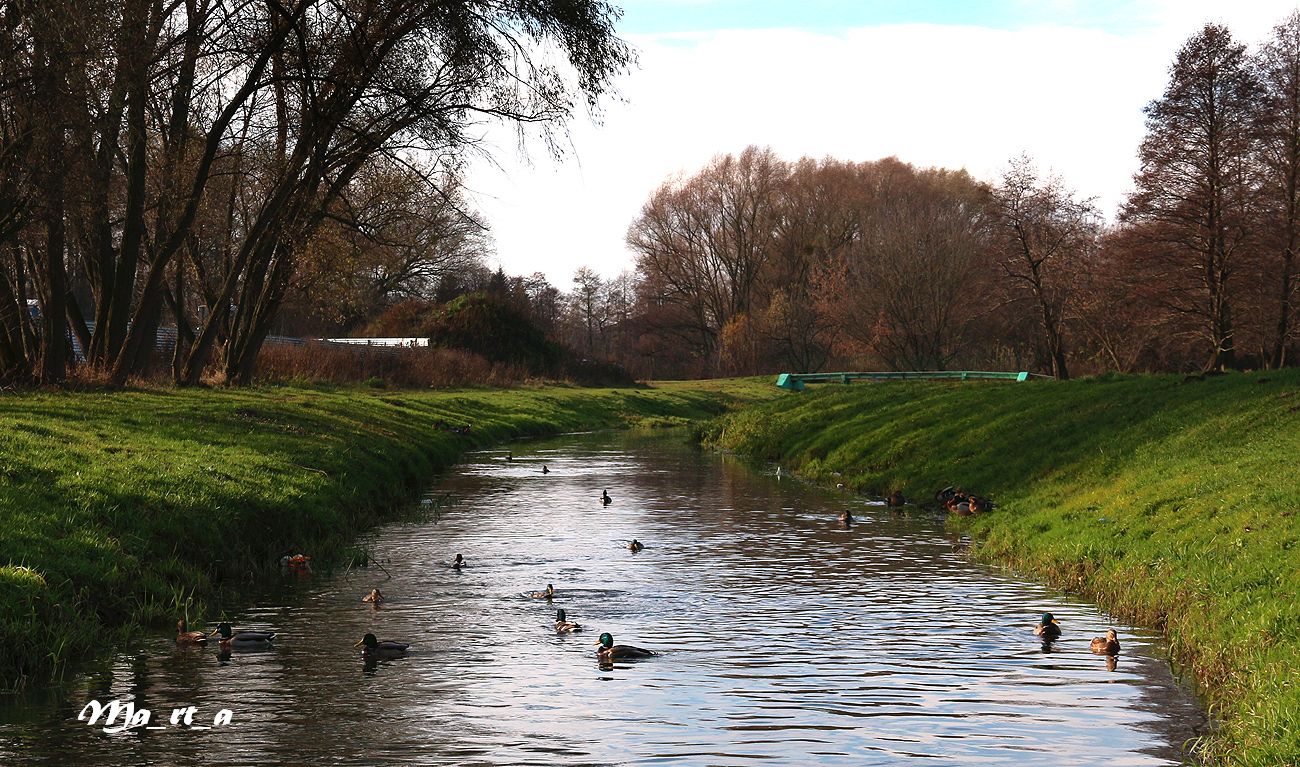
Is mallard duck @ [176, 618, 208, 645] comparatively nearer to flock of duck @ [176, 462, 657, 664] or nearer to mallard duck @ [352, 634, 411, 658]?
flock of duck @ [176, 462, 657, 664]

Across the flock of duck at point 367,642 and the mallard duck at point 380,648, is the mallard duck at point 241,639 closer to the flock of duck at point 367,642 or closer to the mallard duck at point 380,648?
the flock of duck at point 367,642

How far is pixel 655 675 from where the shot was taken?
43.7 feet

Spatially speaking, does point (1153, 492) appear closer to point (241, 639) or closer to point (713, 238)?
point (241, 639)

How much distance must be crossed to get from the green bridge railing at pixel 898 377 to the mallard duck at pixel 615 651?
191ft

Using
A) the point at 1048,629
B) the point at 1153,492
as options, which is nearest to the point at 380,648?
the point at 1048,629

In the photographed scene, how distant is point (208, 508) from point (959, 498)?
47.4ft

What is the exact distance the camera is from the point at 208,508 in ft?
62.8

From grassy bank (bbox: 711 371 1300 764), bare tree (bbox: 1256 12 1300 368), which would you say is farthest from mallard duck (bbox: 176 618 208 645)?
bare tree (bbox: 1256 12 1300 368)

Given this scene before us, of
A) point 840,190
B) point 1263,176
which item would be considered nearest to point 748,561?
point 1263,176

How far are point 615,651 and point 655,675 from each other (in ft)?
2.52

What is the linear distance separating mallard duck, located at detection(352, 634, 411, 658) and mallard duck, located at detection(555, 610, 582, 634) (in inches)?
81.2

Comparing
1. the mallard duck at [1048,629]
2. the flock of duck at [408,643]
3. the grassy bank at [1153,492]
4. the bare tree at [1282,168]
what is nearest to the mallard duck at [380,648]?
the flock of duck at [408,643]

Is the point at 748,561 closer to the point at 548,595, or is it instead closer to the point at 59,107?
the point at 548,595

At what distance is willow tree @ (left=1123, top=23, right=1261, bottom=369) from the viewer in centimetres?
5119
